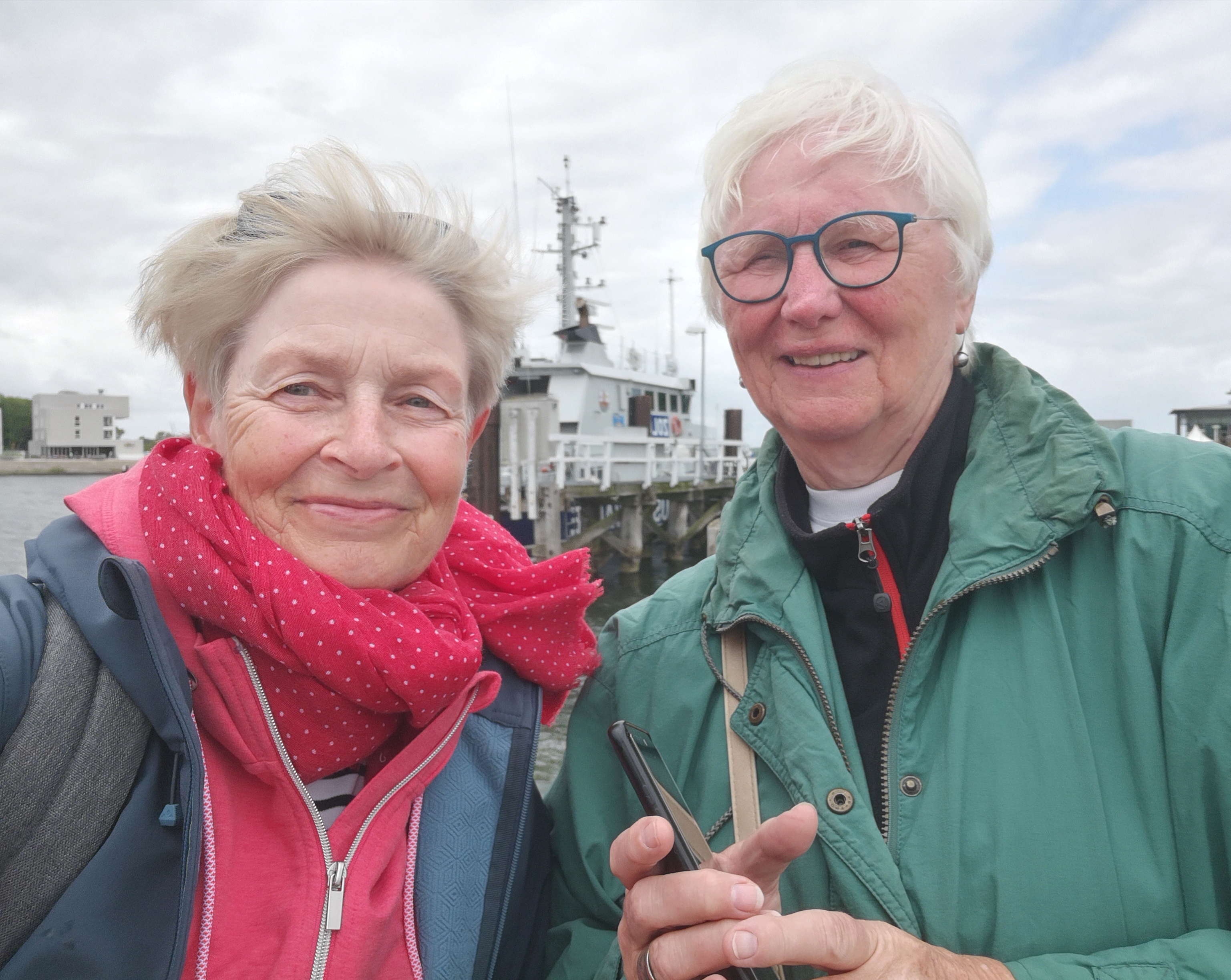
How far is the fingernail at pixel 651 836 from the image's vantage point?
1172mm

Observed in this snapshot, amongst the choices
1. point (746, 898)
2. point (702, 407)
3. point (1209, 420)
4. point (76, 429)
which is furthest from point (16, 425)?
point (746, 898)

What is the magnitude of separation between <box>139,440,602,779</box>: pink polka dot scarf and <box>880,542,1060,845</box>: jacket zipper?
0.80 meters

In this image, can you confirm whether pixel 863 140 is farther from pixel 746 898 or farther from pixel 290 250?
pixel 746 898

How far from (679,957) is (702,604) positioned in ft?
2.89

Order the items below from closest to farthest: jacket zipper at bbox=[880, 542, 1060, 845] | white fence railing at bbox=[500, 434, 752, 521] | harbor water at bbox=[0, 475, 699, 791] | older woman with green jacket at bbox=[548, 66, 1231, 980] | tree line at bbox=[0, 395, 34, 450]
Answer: older woman with green jacket at bbox=[548, 66, 1231, 980] → jacket zipper at bbox=[880, 542, 1060, 845] → harbor water at bbox=[0, 475, 699, 791] → white fence railing at bbox=[500, 434, 752, 521] → tree line at bbox=[0, 395, 34, 450]

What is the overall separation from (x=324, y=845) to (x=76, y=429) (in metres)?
97.6

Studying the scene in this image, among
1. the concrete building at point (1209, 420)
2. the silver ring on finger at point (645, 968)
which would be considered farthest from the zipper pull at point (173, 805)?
the concrete building at point (1209, 420)

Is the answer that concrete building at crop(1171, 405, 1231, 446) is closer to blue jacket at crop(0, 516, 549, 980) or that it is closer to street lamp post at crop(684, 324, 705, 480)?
street lamp post at crop(684, 324, 705, 480)

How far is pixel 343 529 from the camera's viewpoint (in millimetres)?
1500

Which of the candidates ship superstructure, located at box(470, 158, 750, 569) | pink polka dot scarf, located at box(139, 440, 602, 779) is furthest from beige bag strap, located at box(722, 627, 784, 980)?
ship superstructure, located at box(470, 158, 750, 569)

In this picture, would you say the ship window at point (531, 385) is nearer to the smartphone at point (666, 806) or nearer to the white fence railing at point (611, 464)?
the white fence railing at point (611, 464)

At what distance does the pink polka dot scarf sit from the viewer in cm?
136

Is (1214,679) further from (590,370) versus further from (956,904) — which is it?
(590,370)

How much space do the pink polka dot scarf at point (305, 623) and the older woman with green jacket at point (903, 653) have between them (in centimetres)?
48
